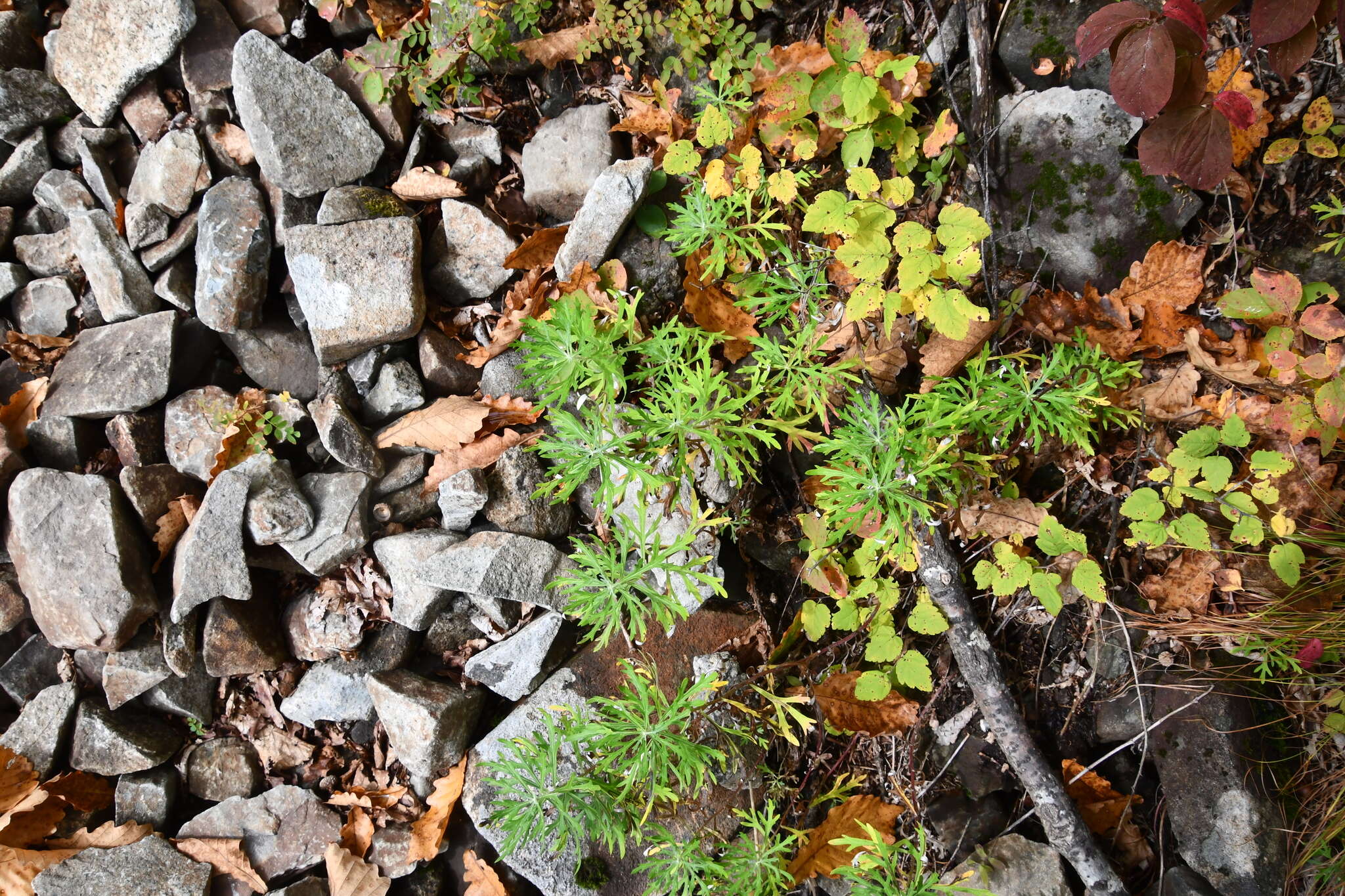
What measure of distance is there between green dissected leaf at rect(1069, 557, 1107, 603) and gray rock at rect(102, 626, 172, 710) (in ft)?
11.4

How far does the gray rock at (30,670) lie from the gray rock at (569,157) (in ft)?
9.27

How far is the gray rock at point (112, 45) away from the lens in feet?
11.0

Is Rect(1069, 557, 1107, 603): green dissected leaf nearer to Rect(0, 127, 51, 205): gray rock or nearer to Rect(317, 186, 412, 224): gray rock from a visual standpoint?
Rect(317, 186, 412, 224): gray rock

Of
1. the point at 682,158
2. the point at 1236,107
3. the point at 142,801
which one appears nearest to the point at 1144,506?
the point at 1236,107

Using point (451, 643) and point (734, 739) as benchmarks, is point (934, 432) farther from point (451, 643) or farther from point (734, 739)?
point (451, 643)

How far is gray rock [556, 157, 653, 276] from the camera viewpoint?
10.4 feet

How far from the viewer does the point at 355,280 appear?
323cm

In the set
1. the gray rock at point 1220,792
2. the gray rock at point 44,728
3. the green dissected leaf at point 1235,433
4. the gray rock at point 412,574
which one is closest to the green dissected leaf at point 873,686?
the gray rock at point 1220,792

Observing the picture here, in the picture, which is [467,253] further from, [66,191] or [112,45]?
[66,191]

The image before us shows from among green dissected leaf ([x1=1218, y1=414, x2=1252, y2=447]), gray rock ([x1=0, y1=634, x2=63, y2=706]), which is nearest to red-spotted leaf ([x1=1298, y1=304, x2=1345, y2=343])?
green dissected leaf ([x1=1218, y1=414, x2=1252, y2=447])

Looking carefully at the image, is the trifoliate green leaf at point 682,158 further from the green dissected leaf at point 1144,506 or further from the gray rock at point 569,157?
the green dissected leaf at point 1144,506

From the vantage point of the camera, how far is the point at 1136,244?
298 centimetres

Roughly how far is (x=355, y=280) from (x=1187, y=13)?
292cm

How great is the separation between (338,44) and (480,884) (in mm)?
3523
